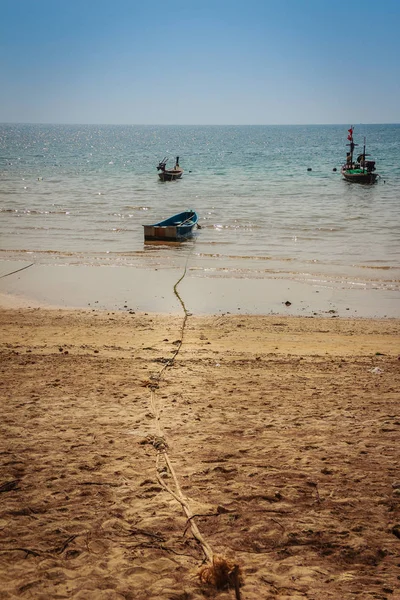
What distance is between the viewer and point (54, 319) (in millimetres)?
11719

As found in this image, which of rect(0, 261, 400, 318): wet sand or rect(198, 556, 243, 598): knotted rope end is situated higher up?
rect(198, 556, 243, 598): knotted rope end

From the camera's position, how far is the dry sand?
380 centimetres

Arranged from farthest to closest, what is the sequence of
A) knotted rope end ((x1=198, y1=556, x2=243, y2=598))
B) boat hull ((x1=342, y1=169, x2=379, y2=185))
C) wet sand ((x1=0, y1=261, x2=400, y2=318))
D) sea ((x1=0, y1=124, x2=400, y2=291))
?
boat hull ((x1=342, y1=169, x2=379, y2=185))
sea ((x1=0, y1=124, x2=400, y2=291))
wet sand ((x1=0, y1=261, x2=400, y2=318))
knotted rope end ((x1=198, y1=556, x2=243, y2=598))

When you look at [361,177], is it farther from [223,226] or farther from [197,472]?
[197,472]

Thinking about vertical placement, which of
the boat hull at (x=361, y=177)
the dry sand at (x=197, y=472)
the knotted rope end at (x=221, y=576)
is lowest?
the dry sand at (x=197, y=472)

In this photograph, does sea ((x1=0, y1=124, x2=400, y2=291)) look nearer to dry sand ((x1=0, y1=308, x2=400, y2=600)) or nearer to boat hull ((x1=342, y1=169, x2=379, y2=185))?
boat hull ((x1=342, y1=169, x2=379, y2=185))

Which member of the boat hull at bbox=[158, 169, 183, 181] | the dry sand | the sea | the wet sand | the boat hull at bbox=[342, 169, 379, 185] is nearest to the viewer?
the dry sand

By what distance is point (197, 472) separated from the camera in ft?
17.0

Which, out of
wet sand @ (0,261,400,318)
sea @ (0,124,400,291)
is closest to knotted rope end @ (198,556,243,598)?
wet sand @ (0,261,400,318)

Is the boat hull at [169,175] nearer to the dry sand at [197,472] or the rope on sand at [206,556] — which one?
the dry sand at [197,472]

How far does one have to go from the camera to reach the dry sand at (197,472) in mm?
3805

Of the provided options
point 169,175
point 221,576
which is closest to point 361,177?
point 169,175

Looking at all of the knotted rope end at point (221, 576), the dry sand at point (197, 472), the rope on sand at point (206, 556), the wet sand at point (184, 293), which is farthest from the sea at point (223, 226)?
the knotted rope end at point (221, 576)

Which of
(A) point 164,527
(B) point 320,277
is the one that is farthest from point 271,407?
(B) point 320,277
